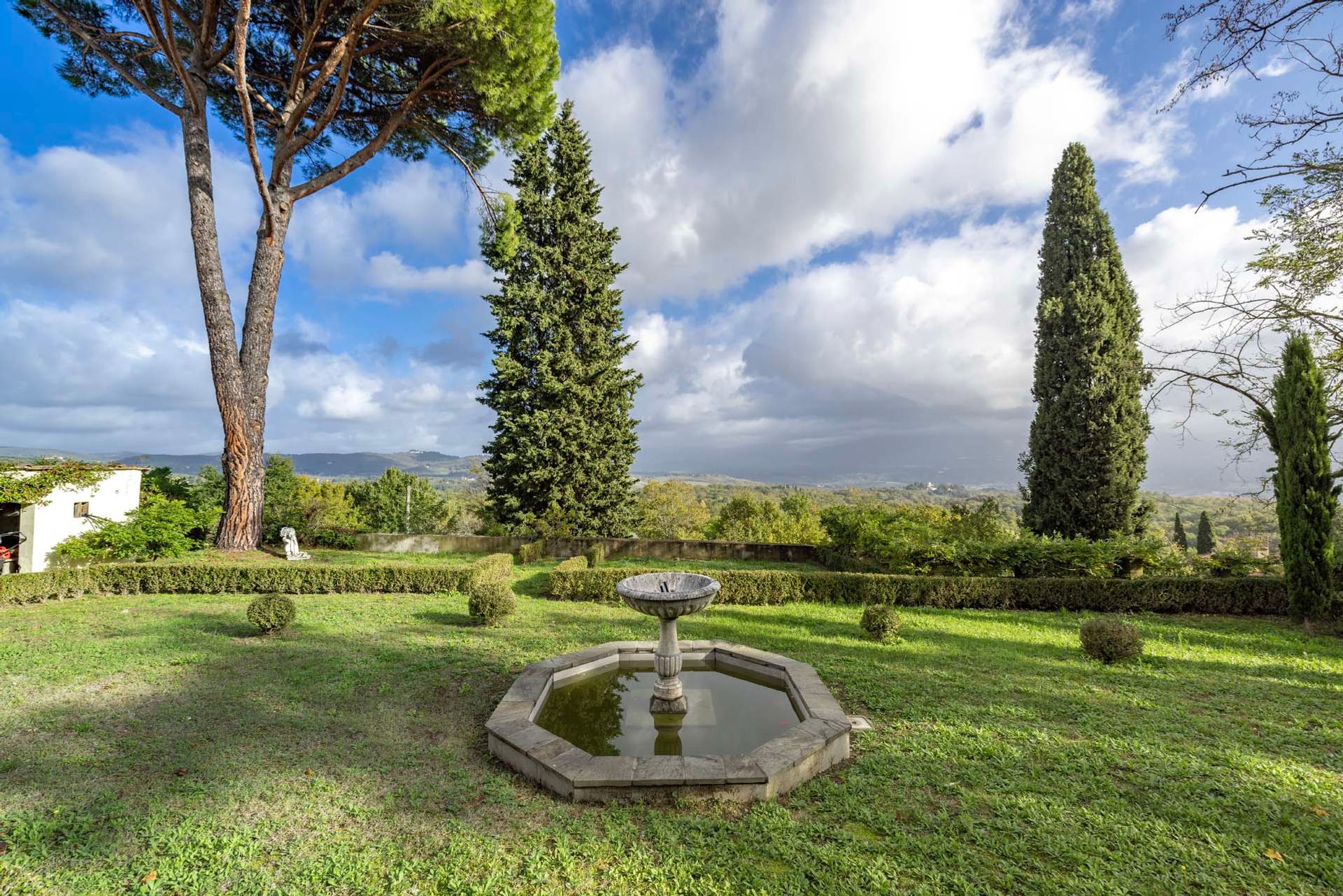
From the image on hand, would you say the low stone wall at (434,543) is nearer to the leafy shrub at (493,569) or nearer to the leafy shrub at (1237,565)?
the leafy shrub at (493,569)

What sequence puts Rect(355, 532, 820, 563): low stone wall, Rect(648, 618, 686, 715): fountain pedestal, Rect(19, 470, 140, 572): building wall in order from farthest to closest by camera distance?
Rect(355, 532, 820, 563): low stone wall < Rect(19, 470, 140, 572): building wall < Rect(648, 618, 686, 715): fountain pedestal

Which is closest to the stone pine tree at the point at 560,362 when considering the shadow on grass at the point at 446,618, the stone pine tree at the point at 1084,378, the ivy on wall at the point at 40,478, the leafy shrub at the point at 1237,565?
the shadow on grass at the point at 446,618

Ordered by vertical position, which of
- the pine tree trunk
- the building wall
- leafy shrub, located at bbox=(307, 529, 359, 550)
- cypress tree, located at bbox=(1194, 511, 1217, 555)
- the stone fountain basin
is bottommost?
cypress tree, located at bbox=(1194, 511, 1217, 555)

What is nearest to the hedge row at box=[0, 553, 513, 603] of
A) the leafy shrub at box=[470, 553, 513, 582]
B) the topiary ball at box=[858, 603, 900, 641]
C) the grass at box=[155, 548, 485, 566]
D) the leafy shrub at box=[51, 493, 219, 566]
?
the leafy shrub at box=[470, 553, 513, 582]

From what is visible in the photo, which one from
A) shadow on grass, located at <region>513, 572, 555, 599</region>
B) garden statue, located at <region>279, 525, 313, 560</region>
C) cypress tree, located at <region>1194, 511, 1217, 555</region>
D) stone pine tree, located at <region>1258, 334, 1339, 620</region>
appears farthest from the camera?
cypress tree, located at <region>1194, 511, 1217, 555</region>

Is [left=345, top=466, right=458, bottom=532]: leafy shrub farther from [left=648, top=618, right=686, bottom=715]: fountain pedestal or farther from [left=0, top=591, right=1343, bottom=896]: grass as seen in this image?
[left=648, top=618, right=686, bottom=715]: fountain pedestal

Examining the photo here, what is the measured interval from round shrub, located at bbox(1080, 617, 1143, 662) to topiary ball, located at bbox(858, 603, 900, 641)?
7.38ft

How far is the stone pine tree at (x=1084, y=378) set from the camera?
1433 centimetres

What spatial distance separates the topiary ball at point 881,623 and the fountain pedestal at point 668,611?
336cm

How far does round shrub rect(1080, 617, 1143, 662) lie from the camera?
6227mm

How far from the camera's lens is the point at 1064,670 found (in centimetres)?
618

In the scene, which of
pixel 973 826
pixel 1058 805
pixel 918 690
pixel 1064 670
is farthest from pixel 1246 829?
pixel 1064 670

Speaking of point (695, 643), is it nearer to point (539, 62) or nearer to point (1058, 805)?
point (1058, 805)

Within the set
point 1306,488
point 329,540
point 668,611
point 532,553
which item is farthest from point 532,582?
point 1306,488
